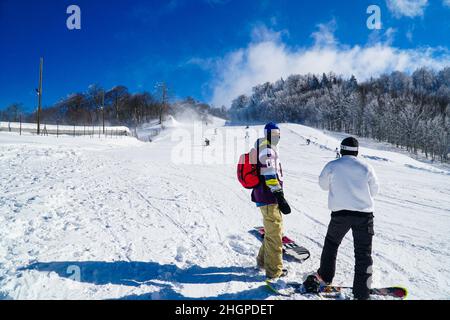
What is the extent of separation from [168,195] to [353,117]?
84.7 m

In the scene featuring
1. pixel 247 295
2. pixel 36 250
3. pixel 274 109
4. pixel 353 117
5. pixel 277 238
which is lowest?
pixel 247 295

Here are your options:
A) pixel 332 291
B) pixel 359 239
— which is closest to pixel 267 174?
pixel 359 239

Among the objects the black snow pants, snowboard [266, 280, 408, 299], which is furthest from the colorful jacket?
snowboard [266, 280, 408, 299]

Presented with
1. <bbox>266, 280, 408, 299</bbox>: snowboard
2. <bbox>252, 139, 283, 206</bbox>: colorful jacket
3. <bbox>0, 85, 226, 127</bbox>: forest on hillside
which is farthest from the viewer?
<bbox>0, 85, 226, 127</bbox>: forest on hillside

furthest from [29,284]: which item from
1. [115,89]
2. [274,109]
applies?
[274,109]

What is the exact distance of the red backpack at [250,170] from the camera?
11.7ft

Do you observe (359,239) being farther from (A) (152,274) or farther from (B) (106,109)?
(B) (106,109)

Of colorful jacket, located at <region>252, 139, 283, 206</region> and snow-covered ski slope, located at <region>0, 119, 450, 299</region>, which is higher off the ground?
colorful jacket, located at <region>252, 139, 283, 206</region>

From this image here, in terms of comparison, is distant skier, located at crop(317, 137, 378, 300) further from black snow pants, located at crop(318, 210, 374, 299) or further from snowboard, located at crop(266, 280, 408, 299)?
snowboard, located at crop(266, 280, 408, 299)

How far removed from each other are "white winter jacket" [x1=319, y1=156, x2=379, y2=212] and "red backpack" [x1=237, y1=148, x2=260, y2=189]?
983mm

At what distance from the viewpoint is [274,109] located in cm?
11688

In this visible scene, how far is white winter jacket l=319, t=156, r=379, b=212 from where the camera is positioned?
123 inches

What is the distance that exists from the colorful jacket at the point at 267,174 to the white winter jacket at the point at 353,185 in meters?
0.71
